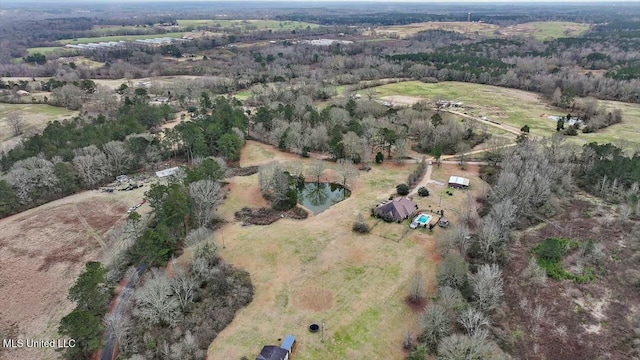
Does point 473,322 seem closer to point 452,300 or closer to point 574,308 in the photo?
point 452,300

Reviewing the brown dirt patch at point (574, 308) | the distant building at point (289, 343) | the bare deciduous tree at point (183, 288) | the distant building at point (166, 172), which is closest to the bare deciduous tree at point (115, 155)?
the distant building at point (166, 172)

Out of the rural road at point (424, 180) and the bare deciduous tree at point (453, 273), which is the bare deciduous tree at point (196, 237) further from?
the rural road at point (424, 180)

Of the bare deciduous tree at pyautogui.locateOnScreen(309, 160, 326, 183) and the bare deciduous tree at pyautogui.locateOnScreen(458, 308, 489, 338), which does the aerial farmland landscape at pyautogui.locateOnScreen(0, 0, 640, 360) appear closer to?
the bare deciduous tree at pyautogui.locateOnScreen(458, 308, 489, 338)

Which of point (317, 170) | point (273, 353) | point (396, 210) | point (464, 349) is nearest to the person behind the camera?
point (464, 349)

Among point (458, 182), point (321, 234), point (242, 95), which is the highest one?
point (242, 95)

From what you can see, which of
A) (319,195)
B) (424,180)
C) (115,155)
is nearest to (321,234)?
(319,195)

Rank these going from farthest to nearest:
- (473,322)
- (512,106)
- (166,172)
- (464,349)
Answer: (512,106) → (166,172) → (473,322) → (464,349)
